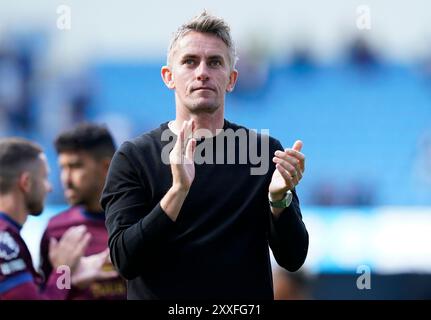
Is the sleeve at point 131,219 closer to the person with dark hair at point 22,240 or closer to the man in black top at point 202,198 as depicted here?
the man in black top at point 202,198

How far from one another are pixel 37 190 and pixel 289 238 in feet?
6.71

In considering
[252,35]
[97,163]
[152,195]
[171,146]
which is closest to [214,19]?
[171,146]

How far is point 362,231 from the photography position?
5570mm

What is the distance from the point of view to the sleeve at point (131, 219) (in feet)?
7.07

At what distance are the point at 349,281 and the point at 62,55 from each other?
241cm

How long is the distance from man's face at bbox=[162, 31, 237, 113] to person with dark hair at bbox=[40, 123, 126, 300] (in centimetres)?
169

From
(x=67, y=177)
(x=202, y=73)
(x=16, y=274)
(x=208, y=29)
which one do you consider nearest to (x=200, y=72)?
(x=202, y=73)

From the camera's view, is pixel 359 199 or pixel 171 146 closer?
pixel 171 146

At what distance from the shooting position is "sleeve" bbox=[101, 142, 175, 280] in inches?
84.8

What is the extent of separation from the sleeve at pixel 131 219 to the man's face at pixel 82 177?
175 cm

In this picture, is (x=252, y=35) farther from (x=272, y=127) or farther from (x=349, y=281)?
(x=349, y=281)

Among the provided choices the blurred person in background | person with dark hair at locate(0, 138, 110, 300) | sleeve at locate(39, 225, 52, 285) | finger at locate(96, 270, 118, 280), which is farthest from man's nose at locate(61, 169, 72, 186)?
the blurred person in background
